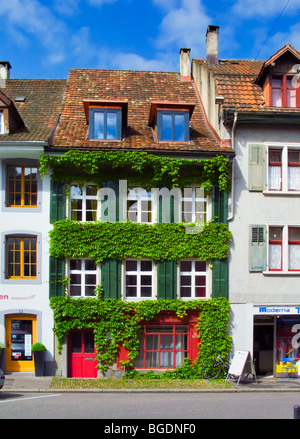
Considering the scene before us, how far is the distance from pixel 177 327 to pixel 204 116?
9.00 metres

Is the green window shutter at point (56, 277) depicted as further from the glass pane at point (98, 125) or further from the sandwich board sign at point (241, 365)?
the sandwich board sign at point (241, 365)

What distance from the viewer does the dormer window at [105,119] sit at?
20984 millimetres

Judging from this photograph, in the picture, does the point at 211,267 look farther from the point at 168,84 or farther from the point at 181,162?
the point at 168,84

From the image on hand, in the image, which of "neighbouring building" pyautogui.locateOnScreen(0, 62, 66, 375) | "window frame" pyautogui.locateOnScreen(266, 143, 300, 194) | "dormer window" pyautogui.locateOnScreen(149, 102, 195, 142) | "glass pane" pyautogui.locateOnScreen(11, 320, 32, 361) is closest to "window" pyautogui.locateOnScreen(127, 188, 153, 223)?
"dormer window" pyautogui.locateOnScreen(149, 102, 195, 142)

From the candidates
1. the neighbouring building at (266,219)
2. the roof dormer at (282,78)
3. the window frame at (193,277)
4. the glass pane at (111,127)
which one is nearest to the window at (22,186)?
the glass pane at (111,127)

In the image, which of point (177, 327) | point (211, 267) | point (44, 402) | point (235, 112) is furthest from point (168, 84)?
point (44, 402)

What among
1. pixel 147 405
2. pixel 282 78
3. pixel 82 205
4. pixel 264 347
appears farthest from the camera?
pixel 282 78

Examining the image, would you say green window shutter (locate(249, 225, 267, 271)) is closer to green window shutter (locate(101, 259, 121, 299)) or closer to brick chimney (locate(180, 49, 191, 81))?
green window shutter (locate(101, 259, 121, 299))

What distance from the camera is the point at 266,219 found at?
821 inches

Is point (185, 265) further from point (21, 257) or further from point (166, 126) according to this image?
point (21, 257)

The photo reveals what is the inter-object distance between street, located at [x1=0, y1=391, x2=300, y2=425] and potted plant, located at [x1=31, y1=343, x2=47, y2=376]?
8.71 ft

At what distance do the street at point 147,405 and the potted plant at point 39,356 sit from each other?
8.71 feet

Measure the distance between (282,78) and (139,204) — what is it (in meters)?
7.39

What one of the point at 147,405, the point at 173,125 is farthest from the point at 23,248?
the point at 147,405
